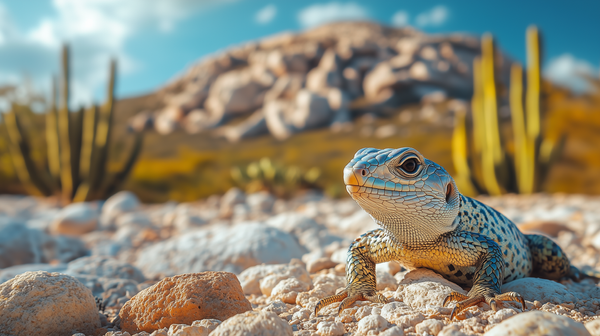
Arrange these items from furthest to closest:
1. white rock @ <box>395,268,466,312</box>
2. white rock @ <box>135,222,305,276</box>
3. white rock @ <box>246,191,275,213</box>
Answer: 1. white rock @ <box>246,191,275,213</box>
2. white rock @ <box>135,222,305,276</box>
3. white rock @ <box>395,268,466,312</box>

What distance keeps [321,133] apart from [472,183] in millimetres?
35693

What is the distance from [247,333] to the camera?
70.4 inches

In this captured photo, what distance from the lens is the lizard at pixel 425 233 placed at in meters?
2.21

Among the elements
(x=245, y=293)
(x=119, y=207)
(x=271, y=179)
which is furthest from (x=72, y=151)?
(x=245, y=293)

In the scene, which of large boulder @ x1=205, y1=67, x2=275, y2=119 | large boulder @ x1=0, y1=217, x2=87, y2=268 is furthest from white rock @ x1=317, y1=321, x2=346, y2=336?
large boulder @ x1=205, y1=67, x2=275, y2=119

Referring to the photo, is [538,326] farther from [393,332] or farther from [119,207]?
[119,207]

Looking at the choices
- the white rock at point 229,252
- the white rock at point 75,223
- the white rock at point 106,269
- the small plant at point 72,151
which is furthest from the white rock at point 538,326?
the small plant at point 72,151

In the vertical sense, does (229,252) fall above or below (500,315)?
below

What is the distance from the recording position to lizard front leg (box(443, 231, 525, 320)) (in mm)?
2223

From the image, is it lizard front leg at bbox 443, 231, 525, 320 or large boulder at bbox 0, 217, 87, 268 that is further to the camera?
large boulder at bbox 0, 217, 87, 268

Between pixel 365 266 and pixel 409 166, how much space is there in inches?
30.9

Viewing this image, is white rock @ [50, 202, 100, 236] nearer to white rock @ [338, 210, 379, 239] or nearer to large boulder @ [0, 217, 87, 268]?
large boulder @ [0, 217, 87, 268]

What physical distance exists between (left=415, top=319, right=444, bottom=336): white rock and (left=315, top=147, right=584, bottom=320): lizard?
0.12 meters

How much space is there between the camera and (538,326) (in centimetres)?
162
